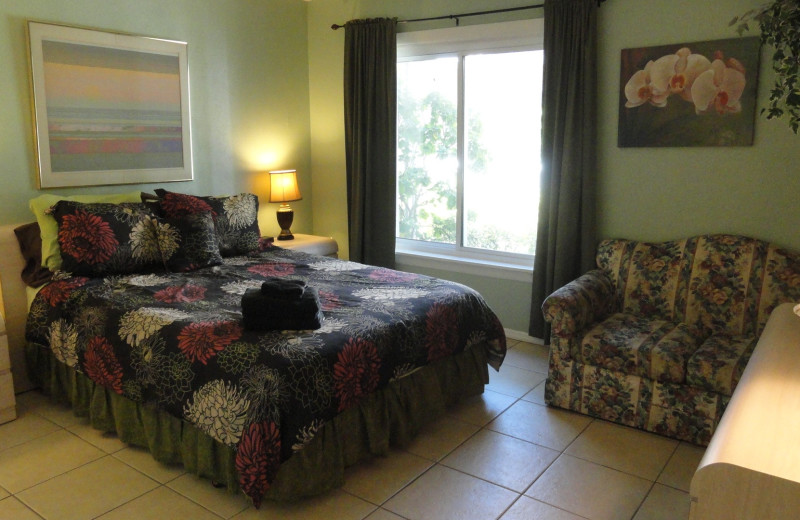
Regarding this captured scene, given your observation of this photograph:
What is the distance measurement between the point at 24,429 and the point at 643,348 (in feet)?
10.2

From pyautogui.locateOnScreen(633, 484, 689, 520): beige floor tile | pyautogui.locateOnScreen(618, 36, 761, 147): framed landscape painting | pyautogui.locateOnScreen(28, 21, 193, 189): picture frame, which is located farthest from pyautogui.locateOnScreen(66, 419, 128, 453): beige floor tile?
pyautogui.locateOnScreen(618, 36, 761, 147): framed landscape painting

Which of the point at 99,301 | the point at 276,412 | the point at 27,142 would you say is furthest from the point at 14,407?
the point at 276,412

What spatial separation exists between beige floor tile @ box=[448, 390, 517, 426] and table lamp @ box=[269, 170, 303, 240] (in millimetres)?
2134

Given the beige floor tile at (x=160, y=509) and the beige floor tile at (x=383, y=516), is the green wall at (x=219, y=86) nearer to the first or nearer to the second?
the beige floor tile at (x=160, y=509)

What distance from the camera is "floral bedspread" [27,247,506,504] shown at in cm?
233

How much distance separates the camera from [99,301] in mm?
3041

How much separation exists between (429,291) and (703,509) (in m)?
2.15

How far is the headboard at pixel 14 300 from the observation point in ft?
11.1

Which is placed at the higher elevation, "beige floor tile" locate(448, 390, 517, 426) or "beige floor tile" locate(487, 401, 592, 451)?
"beige floor tile" locate(448, 390, 517, 426)

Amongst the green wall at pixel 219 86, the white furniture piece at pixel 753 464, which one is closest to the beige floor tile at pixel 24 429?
the green wall at pixel 219 86

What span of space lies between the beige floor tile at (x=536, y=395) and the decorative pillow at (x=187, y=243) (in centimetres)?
202

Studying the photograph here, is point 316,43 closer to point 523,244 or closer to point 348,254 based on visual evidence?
point 348,254

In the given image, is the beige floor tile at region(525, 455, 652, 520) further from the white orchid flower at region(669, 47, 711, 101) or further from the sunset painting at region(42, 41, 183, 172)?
the sunset painting at region(42, 41, 183, 172)

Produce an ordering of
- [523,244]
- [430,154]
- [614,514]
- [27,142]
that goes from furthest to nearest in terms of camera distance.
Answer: [430,154] → [523,244] → [27,142] → [614,514]
